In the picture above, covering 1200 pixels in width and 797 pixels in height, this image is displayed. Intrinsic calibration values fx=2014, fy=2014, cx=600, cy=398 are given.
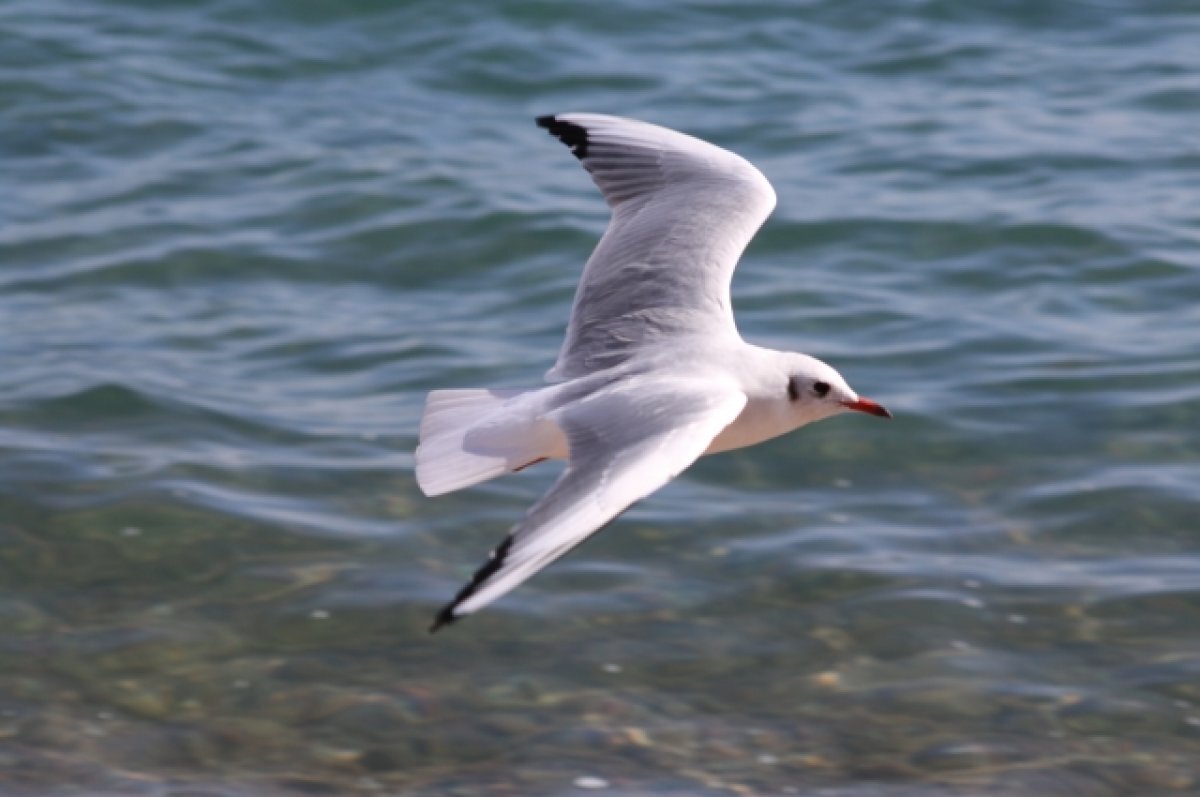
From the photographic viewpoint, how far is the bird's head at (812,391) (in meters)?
5.31

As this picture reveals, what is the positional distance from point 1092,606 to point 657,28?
6779 millimetres

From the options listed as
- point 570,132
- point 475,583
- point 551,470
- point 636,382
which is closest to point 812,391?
point 636,382

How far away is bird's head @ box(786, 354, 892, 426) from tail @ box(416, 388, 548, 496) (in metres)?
0.74

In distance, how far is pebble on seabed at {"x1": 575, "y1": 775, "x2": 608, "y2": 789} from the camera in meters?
5.54

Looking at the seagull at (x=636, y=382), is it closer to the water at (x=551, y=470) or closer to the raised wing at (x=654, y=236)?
the raised wing at (x=654, y=236)

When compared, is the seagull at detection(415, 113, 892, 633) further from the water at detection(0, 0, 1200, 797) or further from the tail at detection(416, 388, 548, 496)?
the water at detection(0, 0, 1200, 797)

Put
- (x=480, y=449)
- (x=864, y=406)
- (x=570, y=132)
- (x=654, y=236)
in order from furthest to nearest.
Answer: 1. (x=570, y=132)
2. (x=654, y=236)
3. (x=864, y=406)
4. (x=480, y=449)

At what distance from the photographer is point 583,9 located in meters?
12.6

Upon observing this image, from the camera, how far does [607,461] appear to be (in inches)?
170

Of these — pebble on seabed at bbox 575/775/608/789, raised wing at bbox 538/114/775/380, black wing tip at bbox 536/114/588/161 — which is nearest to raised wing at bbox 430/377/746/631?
raised wing at bbox 538/114/775/380

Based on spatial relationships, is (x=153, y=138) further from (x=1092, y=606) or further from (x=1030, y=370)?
(x=1092, y=606)

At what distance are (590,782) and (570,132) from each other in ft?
6.71

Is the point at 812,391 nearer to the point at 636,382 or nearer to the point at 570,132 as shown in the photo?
the point at 636,382

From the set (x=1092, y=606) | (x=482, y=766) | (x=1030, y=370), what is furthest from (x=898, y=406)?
(x=482, y=766)
